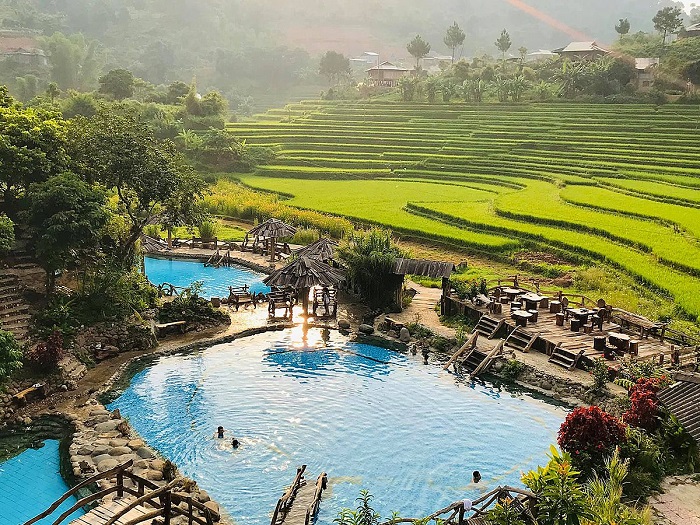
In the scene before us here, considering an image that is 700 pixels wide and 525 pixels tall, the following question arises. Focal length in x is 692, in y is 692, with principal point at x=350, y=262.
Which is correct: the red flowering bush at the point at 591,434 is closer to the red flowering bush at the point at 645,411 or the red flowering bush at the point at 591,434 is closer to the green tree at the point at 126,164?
the red flowering bush at the point at 645,411

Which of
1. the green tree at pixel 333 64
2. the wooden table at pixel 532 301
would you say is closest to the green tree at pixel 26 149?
the wooden table at pixel 532 301

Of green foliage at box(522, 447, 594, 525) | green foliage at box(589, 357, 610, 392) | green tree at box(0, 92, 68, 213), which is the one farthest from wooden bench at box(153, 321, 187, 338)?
Result: green foliage at box(522, 447, 594, 525)

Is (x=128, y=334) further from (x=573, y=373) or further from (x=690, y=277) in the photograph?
(x=690, y=277)

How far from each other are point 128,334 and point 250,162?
33.9 m

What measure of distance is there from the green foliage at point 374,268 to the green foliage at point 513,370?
19.1 ft

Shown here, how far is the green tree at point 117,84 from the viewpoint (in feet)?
206

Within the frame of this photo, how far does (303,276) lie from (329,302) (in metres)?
2.43

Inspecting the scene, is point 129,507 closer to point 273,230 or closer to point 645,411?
point 645,411

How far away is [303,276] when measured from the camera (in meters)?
22.2

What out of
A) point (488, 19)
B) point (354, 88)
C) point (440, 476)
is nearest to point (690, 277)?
point (440, 476)

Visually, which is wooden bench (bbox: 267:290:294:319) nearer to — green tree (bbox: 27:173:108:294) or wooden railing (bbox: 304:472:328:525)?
green tree (bbox: 27:173:108:294)

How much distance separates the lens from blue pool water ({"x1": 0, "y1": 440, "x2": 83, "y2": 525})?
40.7ft

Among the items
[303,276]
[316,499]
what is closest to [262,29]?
[303,276]

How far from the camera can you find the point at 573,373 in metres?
18.0
